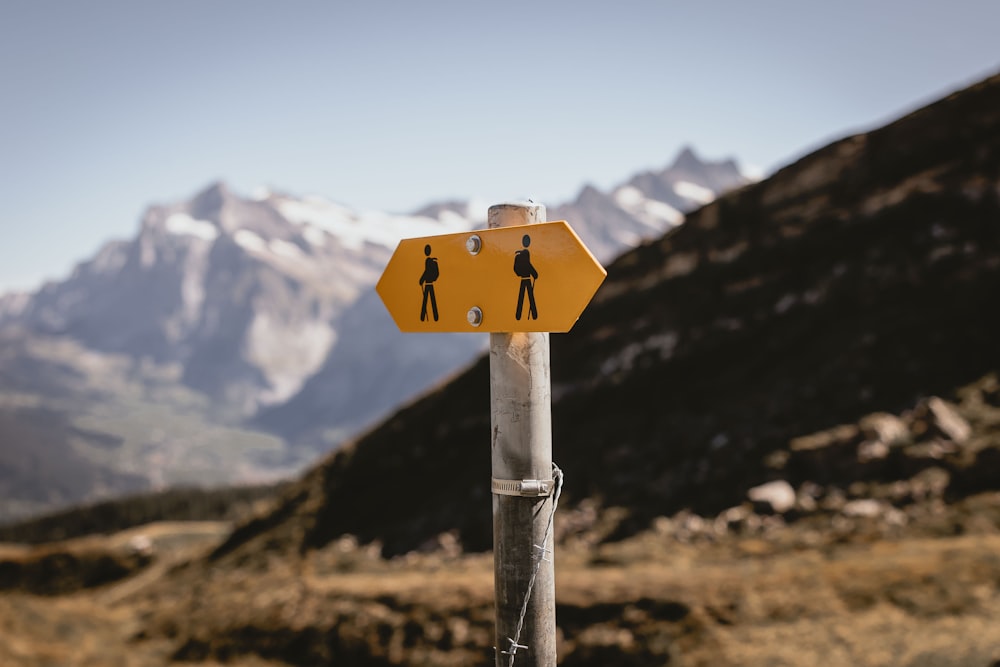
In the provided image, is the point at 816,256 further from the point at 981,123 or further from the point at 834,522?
the point at 834,522

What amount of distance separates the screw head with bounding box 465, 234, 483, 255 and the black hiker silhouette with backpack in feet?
0.74

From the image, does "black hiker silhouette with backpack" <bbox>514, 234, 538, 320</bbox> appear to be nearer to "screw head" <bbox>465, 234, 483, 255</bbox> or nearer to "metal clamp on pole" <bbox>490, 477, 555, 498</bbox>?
"screw head" <bbox>465, 234, 483, 255</bbox>

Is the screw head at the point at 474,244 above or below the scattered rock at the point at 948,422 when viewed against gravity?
below

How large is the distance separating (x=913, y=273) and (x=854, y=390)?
6397mm

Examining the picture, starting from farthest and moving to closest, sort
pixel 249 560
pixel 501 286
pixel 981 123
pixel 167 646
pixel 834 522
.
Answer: pixel 249 560 → pixel 981 123 → pixel 167 646 → pixel 834 522 → pixel 501 286

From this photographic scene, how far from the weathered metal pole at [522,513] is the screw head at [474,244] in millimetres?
559

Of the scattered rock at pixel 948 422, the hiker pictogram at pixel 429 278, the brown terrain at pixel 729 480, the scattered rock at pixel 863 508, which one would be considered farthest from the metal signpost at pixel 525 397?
the scattered rock at pixel 948 422

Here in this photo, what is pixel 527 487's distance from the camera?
3.17 metres

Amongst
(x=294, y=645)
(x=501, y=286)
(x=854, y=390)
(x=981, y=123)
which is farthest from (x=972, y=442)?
(x=501, y=286)

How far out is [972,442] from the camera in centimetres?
1933

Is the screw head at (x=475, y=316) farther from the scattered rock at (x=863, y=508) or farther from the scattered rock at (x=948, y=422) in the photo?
the scattered rock at (x=948, y=422)

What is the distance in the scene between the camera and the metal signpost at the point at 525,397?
3174mm

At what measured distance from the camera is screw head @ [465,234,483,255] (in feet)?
11.1

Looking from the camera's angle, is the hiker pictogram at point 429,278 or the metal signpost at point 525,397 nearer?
the metal signpost at point 525,397
